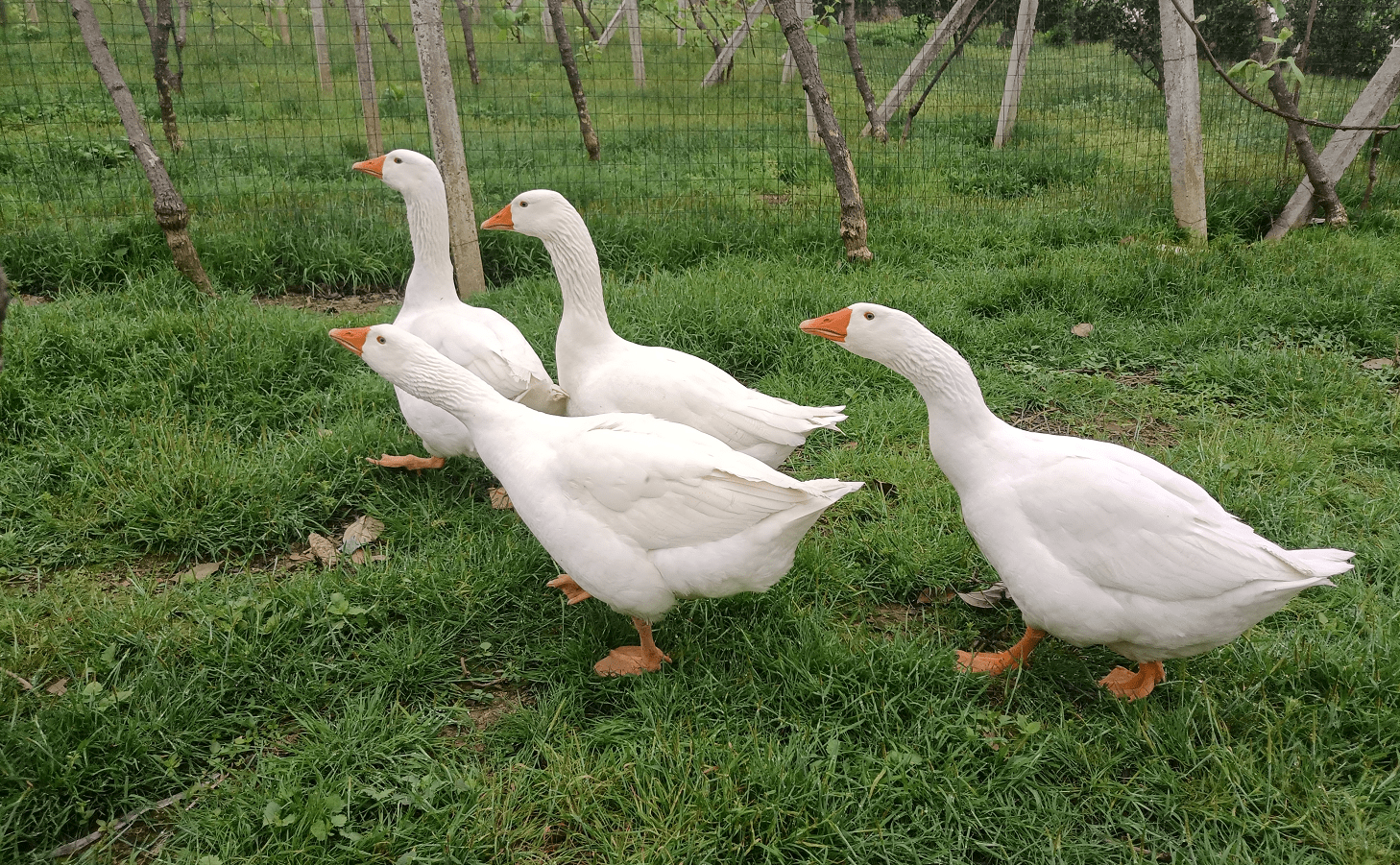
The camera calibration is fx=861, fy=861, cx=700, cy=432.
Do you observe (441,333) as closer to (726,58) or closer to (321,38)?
(321,38)

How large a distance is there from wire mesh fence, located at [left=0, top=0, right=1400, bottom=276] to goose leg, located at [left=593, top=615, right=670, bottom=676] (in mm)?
4274

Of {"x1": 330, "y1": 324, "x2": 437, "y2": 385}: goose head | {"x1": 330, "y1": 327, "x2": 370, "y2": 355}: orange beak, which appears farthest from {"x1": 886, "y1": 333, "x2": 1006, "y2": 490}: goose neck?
{"x1": 330, "y1": 327, "x2": 370, "y2": 355}: orange beak

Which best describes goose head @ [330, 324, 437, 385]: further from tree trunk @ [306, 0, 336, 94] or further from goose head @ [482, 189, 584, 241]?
tree trunk @ [306, 0, 336, 94]

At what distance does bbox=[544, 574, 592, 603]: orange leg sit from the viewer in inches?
128

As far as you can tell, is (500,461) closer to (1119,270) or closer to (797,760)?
(797,760)

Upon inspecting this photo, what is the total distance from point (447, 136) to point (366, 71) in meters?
2.86

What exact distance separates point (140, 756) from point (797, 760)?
1.91m

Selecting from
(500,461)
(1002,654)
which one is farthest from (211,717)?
(1002,654)

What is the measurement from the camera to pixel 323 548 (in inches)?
139

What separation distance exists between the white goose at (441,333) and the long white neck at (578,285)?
0.26 meters

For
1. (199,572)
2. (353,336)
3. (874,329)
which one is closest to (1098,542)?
(874,329)

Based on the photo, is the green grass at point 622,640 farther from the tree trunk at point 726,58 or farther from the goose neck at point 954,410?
the tree trunk at point 726,58

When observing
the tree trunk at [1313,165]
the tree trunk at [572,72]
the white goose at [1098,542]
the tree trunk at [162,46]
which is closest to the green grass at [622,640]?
the white goose at [1098,542]

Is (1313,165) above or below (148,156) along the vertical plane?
below
